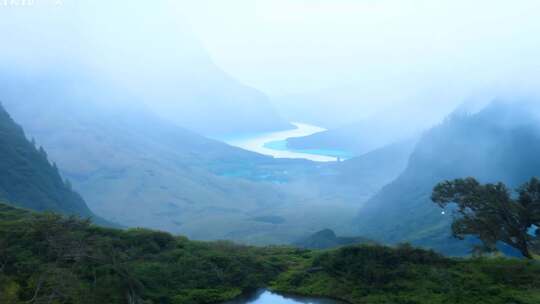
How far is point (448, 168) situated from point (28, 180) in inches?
3418

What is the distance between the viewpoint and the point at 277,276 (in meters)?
35.4

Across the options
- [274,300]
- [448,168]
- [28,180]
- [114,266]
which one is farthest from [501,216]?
[448,168]

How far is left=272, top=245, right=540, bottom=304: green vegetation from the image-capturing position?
28484 millimetres

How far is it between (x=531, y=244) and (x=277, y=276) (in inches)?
642

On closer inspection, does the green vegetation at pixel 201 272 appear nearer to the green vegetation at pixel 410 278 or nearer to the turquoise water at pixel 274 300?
the green vegetation at pixel 410 278

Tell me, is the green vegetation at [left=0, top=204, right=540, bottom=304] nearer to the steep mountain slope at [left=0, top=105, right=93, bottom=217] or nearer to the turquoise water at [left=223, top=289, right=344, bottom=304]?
the turquoise water at [left=223, top=289, right=344, bottom=304]

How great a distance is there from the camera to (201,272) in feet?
110

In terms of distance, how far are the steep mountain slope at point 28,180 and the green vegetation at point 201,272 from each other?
1769 inches

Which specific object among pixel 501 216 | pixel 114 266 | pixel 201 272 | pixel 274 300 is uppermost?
pixel 501 216

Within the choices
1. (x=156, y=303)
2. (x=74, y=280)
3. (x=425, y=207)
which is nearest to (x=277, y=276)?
(x=156, y=303)

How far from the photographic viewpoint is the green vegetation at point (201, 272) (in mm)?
27359

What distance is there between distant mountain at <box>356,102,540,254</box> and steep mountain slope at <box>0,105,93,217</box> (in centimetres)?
5774

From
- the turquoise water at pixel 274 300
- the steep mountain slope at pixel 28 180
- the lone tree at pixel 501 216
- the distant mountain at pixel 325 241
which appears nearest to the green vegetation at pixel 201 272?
the turquoise water at pixel 274 300

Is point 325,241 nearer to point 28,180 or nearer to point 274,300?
point 28,180
